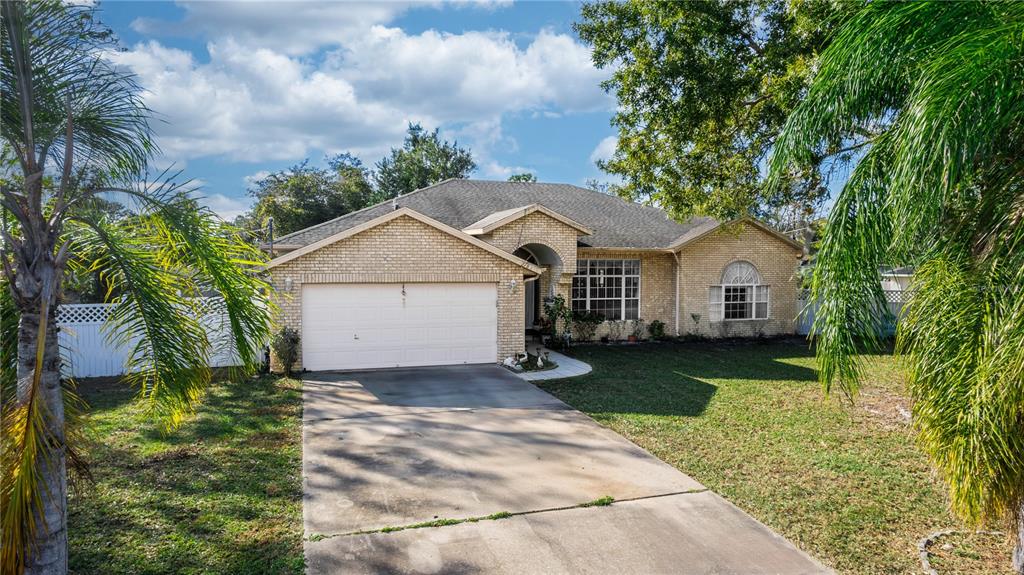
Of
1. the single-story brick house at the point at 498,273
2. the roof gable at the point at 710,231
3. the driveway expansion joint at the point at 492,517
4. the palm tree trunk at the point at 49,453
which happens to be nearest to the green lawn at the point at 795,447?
the driveway expansion joint at the point at 492,517

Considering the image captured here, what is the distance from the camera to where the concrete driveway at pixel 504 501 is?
5168 millimetres

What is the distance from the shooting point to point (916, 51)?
412 centimetres

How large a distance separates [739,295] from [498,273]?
9.95 m

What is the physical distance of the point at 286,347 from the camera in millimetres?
13023

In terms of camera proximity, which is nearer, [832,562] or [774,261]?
[832,562]

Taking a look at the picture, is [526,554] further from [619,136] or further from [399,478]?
[619,136]

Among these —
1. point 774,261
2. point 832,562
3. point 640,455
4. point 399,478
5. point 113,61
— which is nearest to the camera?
point 113,61

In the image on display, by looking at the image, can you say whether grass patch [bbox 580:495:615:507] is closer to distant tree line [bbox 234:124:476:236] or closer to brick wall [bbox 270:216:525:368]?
brick wall [bbox 270:216:525:368]

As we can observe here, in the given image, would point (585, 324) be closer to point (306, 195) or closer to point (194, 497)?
point (194, 497)

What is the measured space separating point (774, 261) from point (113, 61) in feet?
65.8

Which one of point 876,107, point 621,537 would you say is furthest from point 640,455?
point 876,107

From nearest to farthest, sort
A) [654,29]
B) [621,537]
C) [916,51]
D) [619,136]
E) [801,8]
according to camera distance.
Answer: [916,51] < [621,537] < [801,8] < [654,29] < [619,136]

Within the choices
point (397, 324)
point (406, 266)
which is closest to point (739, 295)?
point (406, 266)

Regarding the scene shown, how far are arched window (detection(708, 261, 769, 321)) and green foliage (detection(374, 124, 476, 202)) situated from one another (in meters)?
25.0
